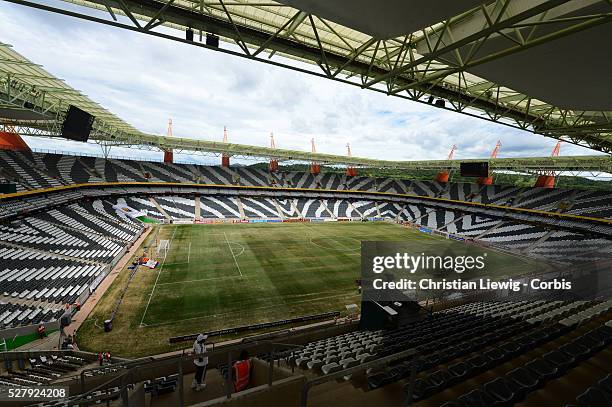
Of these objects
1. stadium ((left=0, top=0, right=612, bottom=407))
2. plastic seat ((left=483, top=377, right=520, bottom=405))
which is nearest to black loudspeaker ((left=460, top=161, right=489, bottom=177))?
stadium ((left=0, top=0, right=612, bottom=407))

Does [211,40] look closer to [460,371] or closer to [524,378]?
[460,371]

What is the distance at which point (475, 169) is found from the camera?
40750mm

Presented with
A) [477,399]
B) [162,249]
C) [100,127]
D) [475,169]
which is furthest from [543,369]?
[475,169]

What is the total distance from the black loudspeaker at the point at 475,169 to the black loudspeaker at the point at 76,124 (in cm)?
4606

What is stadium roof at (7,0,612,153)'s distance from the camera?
5746mm

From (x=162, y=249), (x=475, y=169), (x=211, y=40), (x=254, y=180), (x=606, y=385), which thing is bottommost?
(x=162, y=249)

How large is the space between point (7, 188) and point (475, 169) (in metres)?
54.1

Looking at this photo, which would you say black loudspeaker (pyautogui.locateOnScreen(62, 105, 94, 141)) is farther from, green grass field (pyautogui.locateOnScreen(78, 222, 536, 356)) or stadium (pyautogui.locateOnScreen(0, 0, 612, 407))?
green grass field (pyautogui.locateOnScreen(78, 222, 536, 356))

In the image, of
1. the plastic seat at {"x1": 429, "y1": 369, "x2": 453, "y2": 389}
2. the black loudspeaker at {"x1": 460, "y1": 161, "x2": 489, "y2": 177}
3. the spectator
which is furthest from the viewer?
the black loudspeaker at {"x1": 460, "y1": 161, "x2": 489, "y2": 177}

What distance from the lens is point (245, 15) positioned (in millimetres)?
8844

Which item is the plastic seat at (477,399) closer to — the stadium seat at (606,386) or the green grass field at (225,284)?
the stadium seat at (606,386)

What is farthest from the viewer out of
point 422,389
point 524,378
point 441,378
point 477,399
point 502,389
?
point 441,378

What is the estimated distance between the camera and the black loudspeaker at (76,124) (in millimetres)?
22031

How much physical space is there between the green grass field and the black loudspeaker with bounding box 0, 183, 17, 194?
12.0 m
